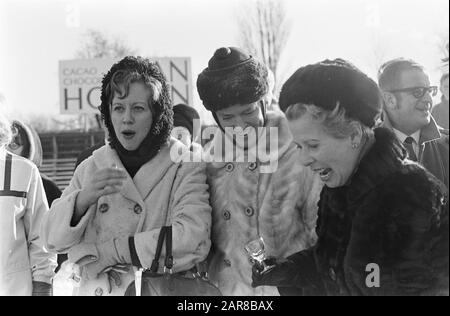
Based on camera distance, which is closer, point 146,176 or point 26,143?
point 146,176

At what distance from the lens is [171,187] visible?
2344 millimetres

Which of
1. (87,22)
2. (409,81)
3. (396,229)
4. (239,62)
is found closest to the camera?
(396,229)

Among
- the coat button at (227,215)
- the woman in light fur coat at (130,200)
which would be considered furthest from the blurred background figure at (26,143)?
the coat button at (227,215)

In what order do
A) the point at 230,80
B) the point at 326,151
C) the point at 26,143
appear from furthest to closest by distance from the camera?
the point at 26,143, the point at 230,80, the point at 326,151

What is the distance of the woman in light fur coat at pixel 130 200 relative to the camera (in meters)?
2.27

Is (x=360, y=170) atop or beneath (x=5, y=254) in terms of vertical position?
atop

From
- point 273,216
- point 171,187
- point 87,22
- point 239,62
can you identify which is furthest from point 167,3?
point 273,216

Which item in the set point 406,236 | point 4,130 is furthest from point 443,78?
point 4,130

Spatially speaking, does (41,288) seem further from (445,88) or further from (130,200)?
(445,88)

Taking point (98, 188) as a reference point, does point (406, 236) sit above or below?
below

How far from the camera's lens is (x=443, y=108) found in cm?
307

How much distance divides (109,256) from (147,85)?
68 centimetres

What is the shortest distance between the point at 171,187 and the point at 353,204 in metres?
0.72
